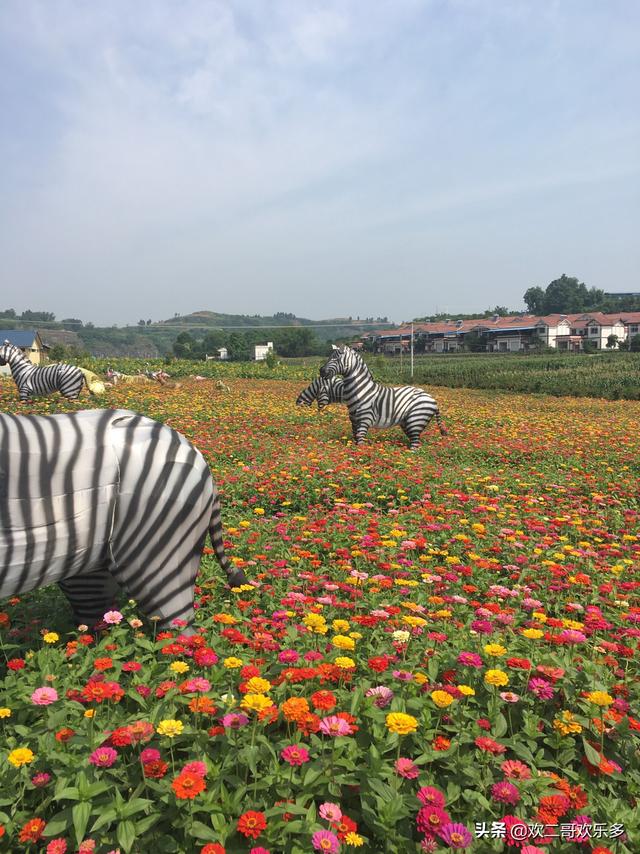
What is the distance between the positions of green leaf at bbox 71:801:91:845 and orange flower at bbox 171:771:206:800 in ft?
0.95

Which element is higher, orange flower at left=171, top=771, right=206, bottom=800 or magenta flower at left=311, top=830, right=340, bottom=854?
orange flower at left=171, top=771, right=206, bottom=800

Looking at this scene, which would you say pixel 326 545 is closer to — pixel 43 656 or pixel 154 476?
pixel 154 476

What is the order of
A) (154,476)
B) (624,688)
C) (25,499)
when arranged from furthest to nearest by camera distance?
(154,476)
(25,499)
(624,688)

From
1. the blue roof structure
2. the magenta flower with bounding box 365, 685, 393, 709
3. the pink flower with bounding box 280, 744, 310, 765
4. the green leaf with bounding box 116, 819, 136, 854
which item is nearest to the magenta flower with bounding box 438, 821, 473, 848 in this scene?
the pink flower with bounding box 280, 744, 310, 765

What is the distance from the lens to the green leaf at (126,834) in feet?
5.11

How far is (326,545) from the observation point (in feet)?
15.2

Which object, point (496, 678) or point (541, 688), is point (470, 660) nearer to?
point (496, 678)

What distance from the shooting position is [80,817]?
63.8 inches

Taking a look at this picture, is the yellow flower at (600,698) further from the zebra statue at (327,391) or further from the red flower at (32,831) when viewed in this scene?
the zebra statue at (327,391)

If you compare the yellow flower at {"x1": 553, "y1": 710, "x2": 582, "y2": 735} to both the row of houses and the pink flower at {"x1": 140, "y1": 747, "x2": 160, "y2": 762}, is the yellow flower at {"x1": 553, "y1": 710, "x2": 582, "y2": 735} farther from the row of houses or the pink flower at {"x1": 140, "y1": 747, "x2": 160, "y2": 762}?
the row of houses

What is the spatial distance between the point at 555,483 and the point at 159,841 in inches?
250

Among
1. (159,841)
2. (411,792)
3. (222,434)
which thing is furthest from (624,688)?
(222,434)

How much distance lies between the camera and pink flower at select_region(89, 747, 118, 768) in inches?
69.3

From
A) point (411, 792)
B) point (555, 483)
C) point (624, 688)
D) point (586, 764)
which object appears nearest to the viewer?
point (411, 792)
